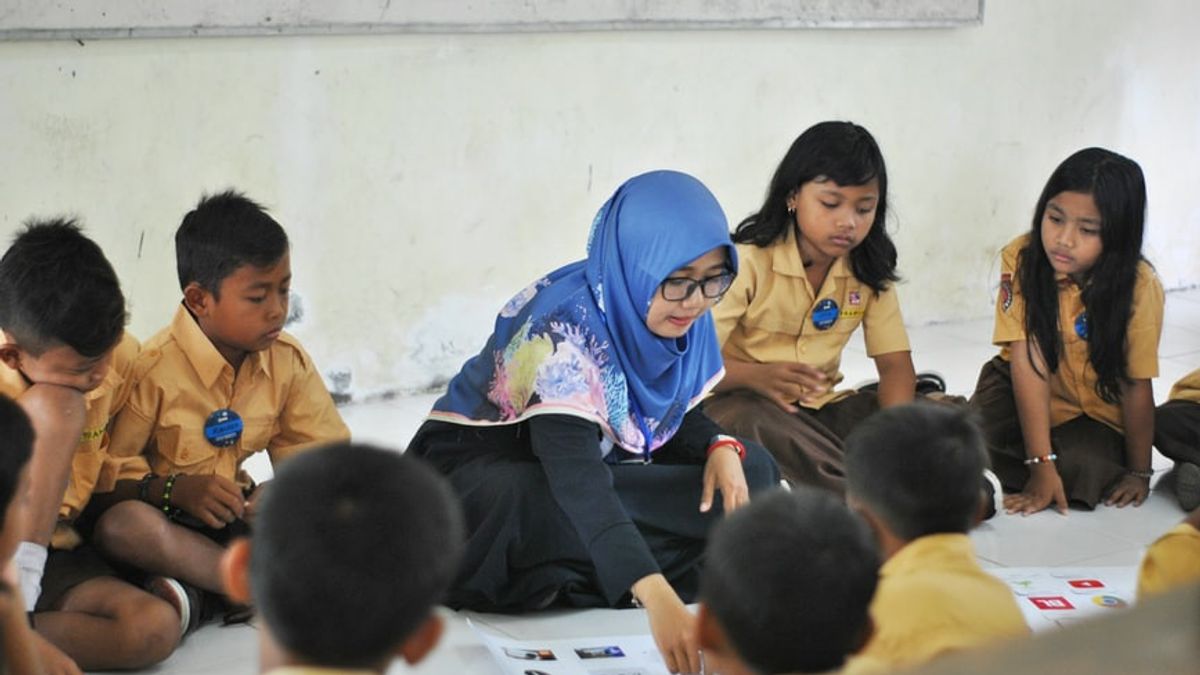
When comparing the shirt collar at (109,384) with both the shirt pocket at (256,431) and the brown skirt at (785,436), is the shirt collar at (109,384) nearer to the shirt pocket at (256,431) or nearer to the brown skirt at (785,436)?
the shirt pocket at (256,431)

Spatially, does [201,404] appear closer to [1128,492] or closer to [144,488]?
[144,488]

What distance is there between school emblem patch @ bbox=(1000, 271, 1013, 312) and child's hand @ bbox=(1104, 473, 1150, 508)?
0.46 metres

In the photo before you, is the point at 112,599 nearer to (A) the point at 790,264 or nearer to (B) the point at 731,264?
(B) the point at 731,264

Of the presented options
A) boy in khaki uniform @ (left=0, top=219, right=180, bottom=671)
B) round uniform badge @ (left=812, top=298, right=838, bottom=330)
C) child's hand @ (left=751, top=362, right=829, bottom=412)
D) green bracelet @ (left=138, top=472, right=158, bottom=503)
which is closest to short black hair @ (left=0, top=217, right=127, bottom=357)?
boy in khaki uniform @ (left=0, top=219, right=180, bottom=671)

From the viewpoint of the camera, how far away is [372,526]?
3.98 ft

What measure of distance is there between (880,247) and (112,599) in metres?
1.73

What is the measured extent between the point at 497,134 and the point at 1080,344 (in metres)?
1.69

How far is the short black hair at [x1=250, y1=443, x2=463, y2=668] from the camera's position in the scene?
1.19 metres

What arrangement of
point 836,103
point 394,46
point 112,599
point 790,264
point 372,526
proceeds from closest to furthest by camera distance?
1. point 372,526
2. point 112,599
3. point 790,264
4. point 394,46
5. point 836,103

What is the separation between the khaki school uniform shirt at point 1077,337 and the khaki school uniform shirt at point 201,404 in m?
1.57

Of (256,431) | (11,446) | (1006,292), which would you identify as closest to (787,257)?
(1006,292)

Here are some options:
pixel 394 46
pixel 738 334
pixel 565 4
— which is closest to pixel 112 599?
pixel 738 334

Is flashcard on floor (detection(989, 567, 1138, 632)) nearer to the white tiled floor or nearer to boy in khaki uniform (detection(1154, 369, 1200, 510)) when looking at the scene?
the white tiled floor

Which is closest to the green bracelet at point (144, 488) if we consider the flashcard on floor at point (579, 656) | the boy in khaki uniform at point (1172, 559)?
the flashcard on floor at point (579, 656)
